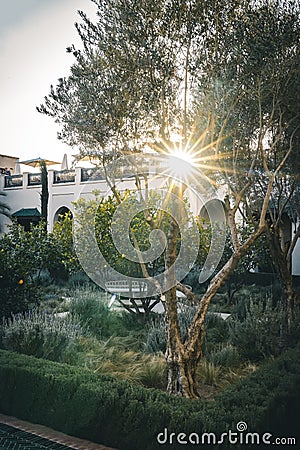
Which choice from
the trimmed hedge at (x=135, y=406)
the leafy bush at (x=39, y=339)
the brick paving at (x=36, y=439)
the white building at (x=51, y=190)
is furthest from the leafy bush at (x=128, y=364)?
the white building at (x=51, y=190)

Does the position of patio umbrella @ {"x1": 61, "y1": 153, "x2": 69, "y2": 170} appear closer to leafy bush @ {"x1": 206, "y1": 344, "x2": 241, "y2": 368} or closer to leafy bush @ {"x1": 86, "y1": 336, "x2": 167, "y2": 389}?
leafy bush @ {"x1": 86, "y1": 336, "x2": 167, "y2": 389}

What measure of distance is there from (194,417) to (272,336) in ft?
13.3

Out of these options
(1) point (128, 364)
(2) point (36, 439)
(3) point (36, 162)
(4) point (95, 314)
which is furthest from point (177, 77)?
(3) point (36, 162)

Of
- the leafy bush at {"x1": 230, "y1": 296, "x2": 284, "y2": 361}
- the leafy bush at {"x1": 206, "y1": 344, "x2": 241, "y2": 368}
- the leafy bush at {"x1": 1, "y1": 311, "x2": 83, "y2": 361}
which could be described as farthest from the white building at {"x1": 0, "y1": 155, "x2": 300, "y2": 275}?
the leafy bush at {"x1": 206, "y1": 344, "x2": 241, "y2": 368}

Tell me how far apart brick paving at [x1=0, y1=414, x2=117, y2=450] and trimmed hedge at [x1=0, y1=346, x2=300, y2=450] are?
0.22ft

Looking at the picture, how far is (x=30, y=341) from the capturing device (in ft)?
23.1

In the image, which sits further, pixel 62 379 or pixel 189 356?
pixel 189 356

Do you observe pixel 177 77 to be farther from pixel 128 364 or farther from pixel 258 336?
pixel 258 336

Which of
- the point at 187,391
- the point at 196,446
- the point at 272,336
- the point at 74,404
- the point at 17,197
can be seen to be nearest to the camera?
the point at 196,446

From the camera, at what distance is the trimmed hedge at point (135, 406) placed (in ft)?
13.1

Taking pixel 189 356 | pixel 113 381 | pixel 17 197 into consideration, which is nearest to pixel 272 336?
pixel 189 356

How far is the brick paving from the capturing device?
4414 mm

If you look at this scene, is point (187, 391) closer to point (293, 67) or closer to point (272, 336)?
point (272, 336)

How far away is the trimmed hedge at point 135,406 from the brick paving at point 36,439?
0.22 ft
